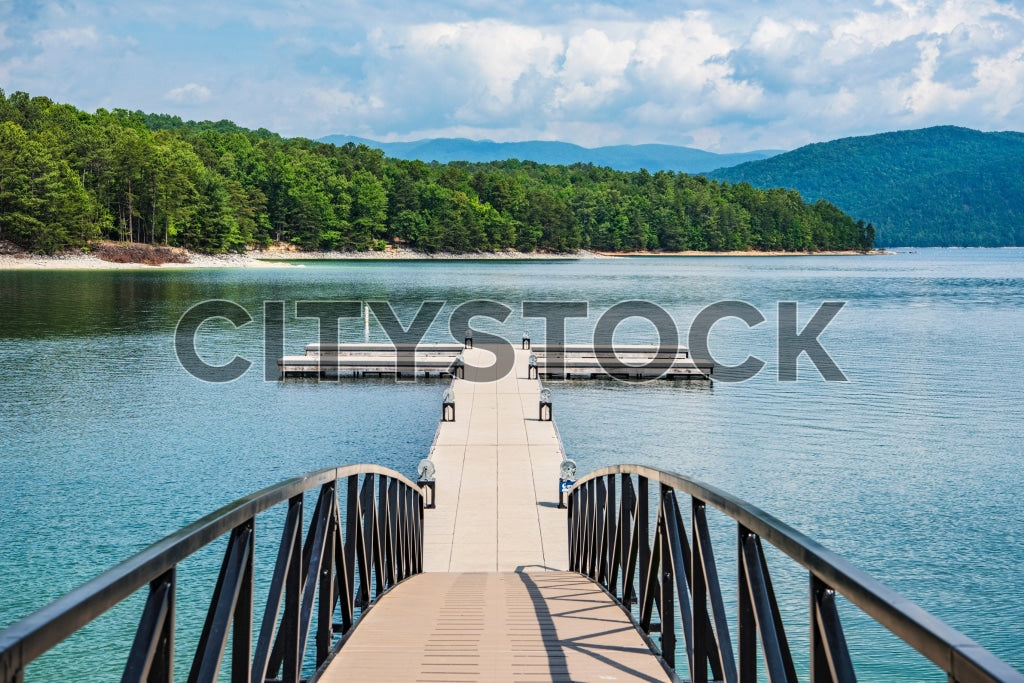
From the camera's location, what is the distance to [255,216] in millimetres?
124500

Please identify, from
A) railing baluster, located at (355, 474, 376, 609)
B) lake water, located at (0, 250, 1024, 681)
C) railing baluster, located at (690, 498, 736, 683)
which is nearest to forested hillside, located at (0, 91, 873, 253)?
lake water, located at (0, 250, 1024, 681)

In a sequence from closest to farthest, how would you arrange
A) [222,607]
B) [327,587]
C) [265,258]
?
1. [222,607]
2. [327,587]
3. [265,258]

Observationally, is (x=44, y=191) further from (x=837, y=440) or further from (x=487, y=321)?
(x=837, y=440)

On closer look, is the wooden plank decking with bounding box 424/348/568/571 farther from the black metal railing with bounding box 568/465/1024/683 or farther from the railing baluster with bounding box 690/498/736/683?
the railing baluster with bounding box 690/498/736/683

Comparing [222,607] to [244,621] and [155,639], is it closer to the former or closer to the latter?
[244,621]

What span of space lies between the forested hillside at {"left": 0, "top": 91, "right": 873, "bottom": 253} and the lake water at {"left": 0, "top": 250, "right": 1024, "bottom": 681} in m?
54.1

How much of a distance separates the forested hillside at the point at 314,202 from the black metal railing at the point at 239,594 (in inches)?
3621

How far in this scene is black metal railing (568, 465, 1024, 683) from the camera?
5.60 feet

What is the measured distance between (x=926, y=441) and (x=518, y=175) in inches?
7010

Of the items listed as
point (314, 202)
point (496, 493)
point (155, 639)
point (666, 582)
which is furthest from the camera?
point (314, 202)

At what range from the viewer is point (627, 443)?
20.1 m

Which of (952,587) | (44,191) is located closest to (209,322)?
(952,587)

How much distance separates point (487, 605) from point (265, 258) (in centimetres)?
12355

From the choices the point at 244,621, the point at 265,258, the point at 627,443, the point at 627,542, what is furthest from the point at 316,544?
the point at 265,258
